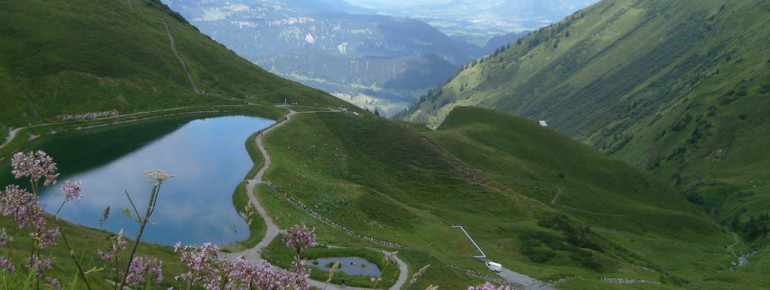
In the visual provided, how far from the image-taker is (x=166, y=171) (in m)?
74.4

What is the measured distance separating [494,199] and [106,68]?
99815mm

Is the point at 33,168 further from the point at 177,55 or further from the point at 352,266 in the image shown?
the point at 177,55

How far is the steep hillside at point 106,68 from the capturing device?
10638cm

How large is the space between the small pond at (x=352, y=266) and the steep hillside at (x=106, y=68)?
71367mm

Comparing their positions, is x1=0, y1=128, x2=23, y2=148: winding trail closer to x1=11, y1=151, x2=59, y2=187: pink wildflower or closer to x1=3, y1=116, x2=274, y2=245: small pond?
x1=3, y1=116, x2=274, y2=245: small pond

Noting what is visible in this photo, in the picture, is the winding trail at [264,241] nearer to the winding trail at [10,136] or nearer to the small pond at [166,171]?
the small pond at [166,171]

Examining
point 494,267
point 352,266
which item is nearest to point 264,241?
point 352,266

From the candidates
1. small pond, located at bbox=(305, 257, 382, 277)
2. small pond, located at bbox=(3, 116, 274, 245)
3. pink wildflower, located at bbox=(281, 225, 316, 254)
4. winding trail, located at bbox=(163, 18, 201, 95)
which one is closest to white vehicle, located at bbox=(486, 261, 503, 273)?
small pond, located at bbox=(305, 257, 382, 277)

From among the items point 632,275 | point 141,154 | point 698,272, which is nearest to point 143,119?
point 141,154

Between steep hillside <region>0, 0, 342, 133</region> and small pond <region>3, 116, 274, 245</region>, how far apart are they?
48.7 feet

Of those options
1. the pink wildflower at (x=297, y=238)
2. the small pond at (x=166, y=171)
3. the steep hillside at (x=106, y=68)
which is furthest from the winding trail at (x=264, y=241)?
the steep hillside at (x=106, y=68)

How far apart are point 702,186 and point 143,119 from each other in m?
185

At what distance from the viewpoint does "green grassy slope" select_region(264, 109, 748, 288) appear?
240 feet

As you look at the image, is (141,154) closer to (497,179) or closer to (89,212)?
(89,212)
